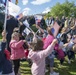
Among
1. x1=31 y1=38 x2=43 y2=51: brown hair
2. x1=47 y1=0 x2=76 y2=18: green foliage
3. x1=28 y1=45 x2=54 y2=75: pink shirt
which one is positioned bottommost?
x1=28 y1=45 x2=54 y2=75: pink shirt

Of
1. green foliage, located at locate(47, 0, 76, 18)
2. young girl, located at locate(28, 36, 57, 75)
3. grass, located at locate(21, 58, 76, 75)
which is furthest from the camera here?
green foliage, located at locate(47, 0, 76, 18)

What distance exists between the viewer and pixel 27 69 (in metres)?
7.94

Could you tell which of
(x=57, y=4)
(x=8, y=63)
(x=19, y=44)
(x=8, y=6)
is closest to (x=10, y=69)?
(x=8, y=63)

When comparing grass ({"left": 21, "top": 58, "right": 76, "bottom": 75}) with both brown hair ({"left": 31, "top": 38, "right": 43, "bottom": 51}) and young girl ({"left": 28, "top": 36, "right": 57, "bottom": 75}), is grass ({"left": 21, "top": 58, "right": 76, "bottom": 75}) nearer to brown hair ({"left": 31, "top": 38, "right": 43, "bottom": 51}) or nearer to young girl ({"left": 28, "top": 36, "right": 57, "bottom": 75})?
young girl ({"left": 28, "top": 36, "right": 57, "bottom": 75})

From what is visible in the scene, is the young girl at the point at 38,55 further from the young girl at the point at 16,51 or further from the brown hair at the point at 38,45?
the young girl at the point at 16,51

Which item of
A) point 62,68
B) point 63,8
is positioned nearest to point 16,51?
point 62,68

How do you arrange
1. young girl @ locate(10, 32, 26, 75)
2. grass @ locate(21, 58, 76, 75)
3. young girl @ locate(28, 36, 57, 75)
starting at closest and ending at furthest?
1. young girl @ locate(28, 36, 57, 75)
2. young girl @ locate(10, 32, 26, 75)
3. grass @ locate(21, 58, 76, 75)

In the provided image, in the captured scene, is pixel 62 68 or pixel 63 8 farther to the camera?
pixel 63 8

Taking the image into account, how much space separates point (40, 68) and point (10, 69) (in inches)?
25.5

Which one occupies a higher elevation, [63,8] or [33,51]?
[63,8]

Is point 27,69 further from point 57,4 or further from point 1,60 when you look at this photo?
point 57,4

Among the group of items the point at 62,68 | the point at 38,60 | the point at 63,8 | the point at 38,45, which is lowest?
the point at 62,68

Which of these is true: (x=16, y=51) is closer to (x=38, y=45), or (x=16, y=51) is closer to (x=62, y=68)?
(x=38, y=45)

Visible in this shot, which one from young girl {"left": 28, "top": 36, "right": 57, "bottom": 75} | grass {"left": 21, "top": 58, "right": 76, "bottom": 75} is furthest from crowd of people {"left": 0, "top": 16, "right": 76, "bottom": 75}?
grass {"left": 21, "top": 58, "right": 76, "bottom": 75}
